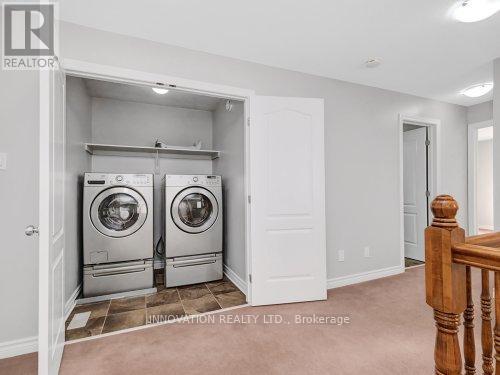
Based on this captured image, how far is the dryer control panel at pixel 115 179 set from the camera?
2.72 meters

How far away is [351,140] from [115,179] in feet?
9.06

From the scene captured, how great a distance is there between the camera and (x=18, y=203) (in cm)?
178

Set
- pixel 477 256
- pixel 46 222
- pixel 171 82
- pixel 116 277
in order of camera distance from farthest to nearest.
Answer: pixel 116 277 → pixel 171 82 → pixel 46 222 → pixel 477 256

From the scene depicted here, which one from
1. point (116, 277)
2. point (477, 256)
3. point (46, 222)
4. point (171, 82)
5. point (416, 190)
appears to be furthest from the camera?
point (416, 190)

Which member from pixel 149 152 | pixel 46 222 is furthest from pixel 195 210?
pixel 46 222

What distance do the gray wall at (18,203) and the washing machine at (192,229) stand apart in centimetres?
134


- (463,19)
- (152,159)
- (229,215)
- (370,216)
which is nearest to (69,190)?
(152,159)

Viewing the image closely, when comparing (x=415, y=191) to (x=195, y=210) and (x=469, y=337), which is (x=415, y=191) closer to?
(x=195, y=210)

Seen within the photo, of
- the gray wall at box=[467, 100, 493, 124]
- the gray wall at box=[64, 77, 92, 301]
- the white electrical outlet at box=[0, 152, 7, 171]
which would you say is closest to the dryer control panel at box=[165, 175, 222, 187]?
the gray wall at box=[64, 77, 92, 301]

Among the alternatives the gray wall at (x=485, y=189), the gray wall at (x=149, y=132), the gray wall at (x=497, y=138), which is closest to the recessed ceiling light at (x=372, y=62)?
the gray wall at (x=497, y=138)

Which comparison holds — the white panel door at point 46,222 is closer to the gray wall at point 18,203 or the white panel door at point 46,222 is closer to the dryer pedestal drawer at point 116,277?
the gray wall at point 18,203

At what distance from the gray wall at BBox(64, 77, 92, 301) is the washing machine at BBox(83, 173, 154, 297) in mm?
106

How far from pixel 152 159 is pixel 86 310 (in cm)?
214

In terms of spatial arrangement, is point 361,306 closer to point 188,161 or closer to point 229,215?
point 229,215
